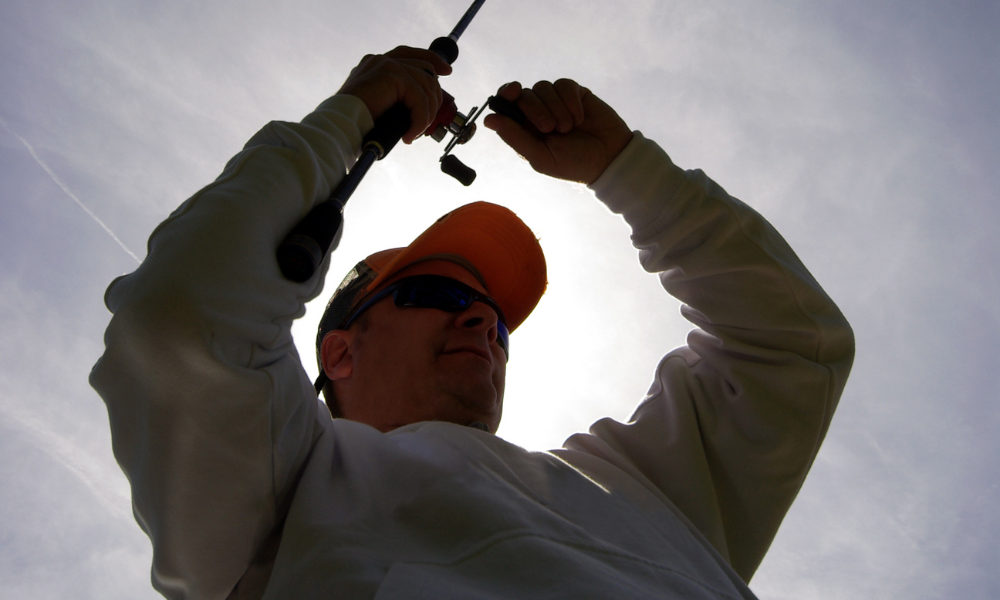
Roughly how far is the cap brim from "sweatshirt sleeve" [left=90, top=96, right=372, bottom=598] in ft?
3.96

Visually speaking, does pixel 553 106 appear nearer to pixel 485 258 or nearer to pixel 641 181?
pixel 641 181

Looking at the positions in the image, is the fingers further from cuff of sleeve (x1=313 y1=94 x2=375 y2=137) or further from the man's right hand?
cuff of sleeve (x1=313 y1=94 x2=375 y2=137)

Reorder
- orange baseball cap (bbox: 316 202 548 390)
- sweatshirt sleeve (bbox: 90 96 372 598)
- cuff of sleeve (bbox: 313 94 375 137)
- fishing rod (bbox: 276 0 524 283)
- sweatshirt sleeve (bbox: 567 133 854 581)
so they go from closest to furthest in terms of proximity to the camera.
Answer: sweatshirt sleeve (bbox: 90 96 372 598) → fishing rod (bbox: 276 0 524 283) → cuff of sleeve (bbox: 313 94 375 137) → sweatshirt sleeve (bbox: 567 133 854 581) → orange baseball cap (bbox: 316 202 548 390)

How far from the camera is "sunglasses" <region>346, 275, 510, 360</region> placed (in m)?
2.01

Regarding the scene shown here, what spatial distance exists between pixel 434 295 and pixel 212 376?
1.18m

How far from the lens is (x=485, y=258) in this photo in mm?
2334

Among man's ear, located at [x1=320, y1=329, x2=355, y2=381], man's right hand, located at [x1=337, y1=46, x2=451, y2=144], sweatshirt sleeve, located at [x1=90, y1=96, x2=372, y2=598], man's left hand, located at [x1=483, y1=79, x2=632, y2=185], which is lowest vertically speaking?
sweatshirt sleeve, located at [x1=90, y1=96, x2=372, y2=598]

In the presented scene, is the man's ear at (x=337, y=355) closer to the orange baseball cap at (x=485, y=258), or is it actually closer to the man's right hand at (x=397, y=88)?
the orange baseball cap at (x=485, y=258)

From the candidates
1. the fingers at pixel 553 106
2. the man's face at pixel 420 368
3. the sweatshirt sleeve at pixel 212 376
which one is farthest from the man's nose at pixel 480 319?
the sweatshirt sleeve at pixel 212 376

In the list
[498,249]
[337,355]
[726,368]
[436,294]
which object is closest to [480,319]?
[436,294]

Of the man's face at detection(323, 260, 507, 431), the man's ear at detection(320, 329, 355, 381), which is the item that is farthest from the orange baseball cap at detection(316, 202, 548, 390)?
the man's face at detection(323, 260, 507, 431)

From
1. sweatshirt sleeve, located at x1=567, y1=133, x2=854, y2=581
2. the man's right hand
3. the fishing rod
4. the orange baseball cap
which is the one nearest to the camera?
the fishing rod

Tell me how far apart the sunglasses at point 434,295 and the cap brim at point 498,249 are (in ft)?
0.50

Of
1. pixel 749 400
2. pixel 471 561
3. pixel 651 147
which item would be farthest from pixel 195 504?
pixel 651 147
